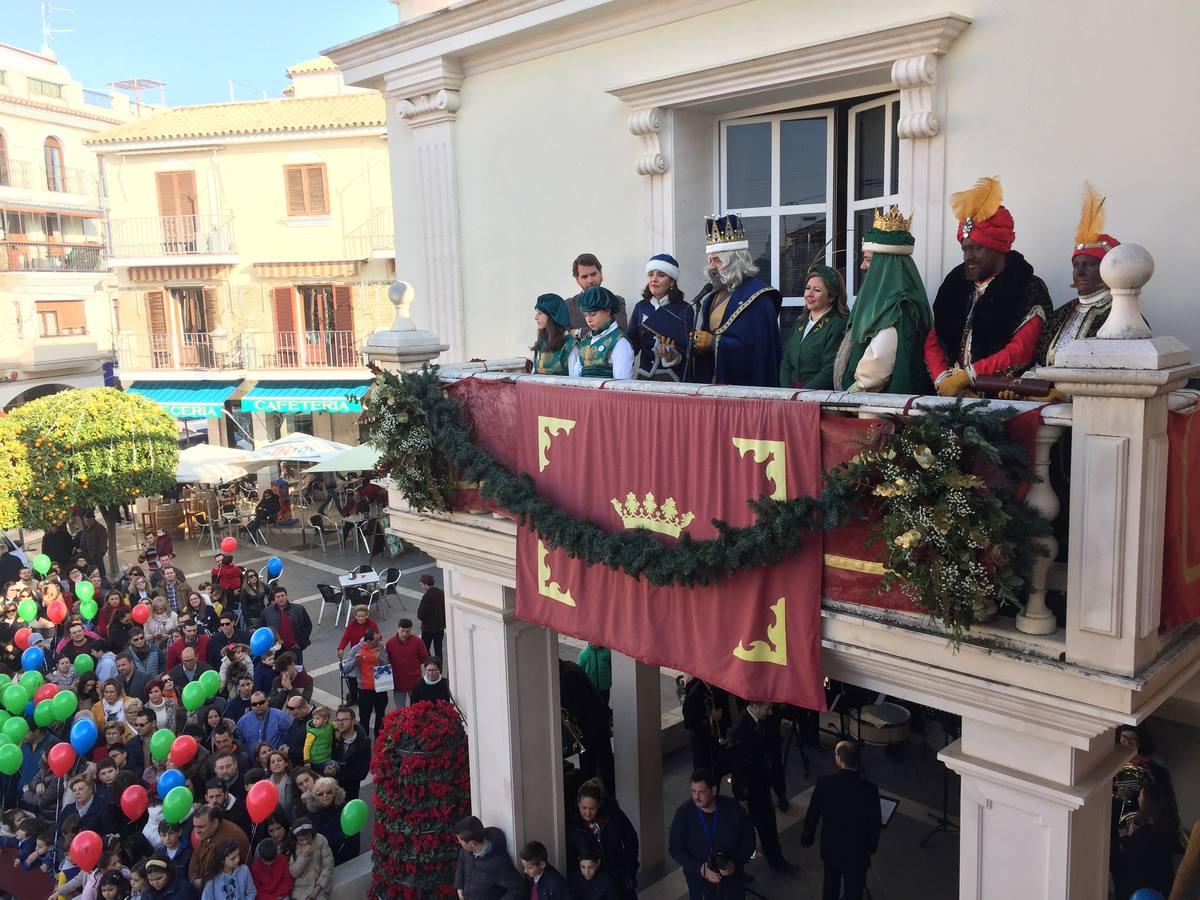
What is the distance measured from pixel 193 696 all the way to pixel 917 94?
8.70 metres

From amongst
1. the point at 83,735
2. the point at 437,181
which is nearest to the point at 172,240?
the point at 437,181

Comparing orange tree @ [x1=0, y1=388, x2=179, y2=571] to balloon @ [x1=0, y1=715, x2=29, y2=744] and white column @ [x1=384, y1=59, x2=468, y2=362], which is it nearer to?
balloon @ [x1=0, y1=715, x2=29, y2=744]

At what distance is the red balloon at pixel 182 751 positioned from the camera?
882 cm

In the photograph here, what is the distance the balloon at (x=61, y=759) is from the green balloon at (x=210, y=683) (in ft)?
4.15

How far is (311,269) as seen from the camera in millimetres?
28000

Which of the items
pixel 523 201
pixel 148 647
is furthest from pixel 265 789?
pixel 523 201

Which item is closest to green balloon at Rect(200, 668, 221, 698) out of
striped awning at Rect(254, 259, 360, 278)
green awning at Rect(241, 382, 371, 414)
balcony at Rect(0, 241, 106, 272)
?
green awning at Rect(241, 382, 371, 414)

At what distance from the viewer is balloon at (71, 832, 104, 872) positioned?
784cm

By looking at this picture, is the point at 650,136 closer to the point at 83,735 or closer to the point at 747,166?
the point at 747,166

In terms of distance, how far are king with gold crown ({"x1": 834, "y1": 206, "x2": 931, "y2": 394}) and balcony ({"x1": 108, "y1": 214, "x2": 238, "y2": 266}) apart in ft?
86.0

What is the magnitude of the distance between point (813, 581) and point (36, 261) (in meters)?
34.4

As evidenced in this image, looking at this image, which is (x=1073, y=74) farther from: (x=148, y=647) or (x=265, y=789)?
(x=148, y=647)

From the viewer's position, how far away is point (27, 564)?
52.5 feet

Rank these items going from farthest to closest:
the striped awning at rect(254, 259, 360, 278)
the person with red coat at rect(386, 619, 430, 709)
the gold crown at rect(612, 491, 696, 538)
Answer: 1. the striped awning at rect(254, 259, 360, 278)
2. the person with red coat at rect(386, 619, 430, 709)
3. the gold crown at rect(612, 491, 696, 538)
